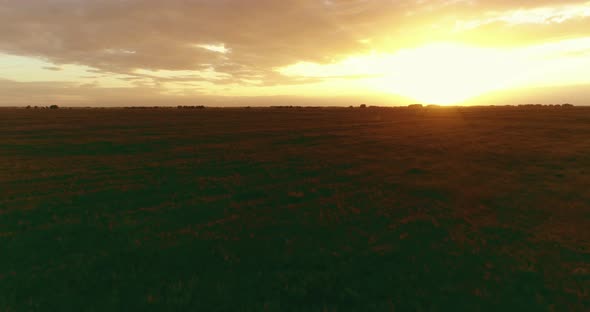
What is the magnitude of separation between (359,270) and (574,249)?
241 inches

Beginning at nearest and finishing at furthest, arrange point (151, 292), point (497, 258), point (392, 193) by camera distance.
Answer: point (151, 292) → point (497, 258) → point (392, 193)

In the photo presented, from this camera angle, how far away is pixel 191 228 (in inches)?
364

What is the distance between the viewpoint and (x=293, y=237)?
340 inches

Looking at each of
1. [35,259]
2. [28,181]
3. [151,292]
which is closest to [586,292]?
[151,292]

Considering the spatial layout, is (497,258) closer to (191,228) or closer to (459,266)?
(459,266)

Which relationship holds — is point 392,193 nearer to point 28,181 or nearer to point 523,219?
point 523,219

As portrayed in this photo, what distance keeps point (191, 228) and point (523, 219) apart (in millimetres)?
11156

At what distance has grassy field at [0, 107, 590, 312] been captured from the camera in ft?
19.7

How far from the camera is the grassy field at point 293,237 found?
236 inches

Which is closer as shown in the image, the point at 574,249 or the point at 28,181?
the point at 574,249

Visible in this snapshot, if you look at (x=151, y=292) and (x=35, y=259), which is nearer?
(x=151, y=292)

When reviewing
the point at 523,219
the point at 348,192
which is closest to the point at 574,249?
the point at 523,219

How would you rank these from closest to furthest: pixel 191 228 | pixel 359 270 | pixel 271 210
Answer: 1. pixel 359 270
2. pixel 191 228
3. pixel 271 210

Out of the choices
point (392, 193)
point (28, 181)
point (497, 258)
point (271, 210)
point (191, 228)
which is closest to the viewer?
point (497, 258)
